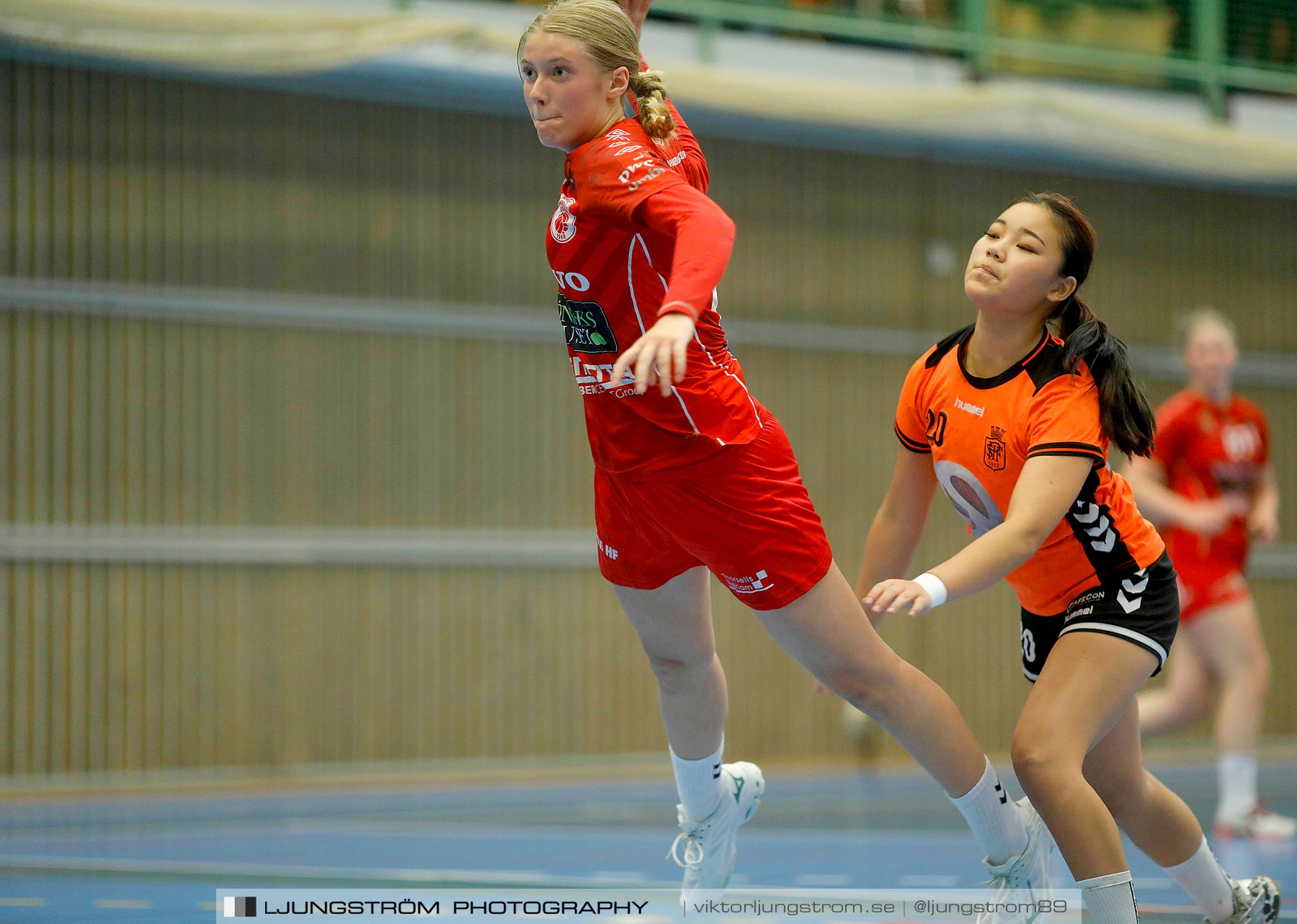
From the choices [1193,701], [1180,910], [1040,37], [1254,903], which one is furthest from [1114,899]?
[1040,37]

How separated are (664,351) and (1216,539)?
4094 millimetres

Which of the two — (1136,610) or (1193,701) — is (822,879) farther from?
(1193,701)

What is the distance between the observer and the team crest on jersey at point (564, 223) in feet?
9.06

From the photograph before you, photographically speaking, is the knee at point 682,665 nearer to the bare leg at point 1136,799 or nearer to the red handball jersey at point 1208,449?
the bare leg at point 1136,799

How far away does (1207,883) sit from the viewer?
9.93 ft

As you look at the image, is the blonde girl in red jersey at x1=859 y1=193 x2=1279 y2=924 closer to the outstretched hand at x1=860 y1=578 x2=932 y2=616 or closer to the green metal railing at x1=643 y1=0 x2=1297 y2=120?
the outstretched hand at x1=860 y1=578 x2=932 y2=616

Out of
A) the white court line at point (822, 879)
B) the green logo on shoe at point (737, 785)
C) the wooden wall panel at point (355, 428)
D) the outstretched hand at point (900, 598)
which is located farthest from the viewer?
the wooden wall panel at point (355, 428)

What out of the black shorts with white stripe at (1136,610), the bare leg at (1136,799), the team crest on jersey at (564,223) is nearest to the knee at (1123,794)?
the bare leg at (1136,799)

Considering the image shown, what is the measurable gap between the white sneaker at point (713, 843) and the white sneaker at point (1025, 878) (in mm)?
579

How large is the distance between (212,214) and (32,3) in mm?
1386

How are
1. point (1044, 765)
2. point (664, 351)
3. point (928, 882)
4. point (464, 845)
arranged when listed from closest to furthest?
point (664, 351), point (1044, 765), point (928, 882), point (464, 845)

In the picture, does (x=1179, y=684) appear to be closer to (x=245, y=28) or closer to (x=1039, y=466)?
(x=1039, y=466)

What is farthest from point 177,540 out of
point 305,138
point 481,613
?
point 305,138

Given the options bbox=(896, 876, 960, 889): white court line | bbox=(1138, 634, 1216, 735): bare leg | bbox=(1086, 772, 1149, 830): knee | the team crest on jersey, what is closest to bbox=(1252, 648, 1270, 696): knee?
bbox=(1138, 634, 1216, 735): bare leg
